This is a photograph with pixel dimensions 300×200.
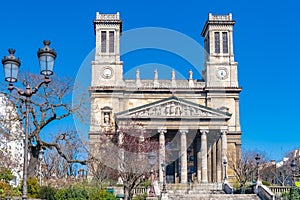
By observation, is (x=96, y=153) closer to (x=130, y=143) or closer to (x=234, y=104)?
(x=130, y=143)

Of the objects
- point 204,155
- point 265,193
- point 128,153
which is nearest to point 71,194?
point 265,193

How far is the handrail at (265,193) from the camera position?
3738cm

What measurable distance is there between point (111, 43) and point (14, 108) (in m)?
51.9

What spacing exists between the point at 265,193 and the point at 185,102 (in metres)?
28.9

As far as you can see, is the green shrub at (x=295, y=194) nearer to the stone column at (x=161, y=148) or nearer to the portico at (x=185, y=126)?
the stone column at (x=161, y=148)

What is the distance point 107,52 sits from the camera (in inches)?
3150

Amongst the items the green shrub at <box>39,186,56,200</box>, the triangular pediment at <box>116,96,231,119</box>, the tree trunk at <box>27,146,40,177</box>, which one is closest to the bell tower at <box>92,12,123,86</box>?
the triangular pediment at <box>116,96,231,119</box>

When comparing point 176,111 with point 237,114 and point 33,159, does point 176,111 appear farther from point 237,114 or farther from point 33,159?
point 33,159

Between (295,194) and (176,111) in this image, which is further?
(176,111)

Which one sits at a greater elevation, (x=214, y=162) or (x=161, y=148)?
(x=161, y=148)

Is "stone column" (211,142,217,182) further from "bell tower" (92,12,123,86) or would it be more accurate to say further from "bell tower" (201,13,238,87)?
"bell tower" (92,12,123,86)

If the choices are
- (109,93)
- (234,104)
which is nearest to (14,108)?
(109,93)

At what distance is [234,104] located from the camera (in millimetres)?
78062

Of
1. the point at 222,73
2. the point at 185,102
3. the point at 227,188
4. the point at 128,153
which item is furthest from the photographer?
the point at 222,73
